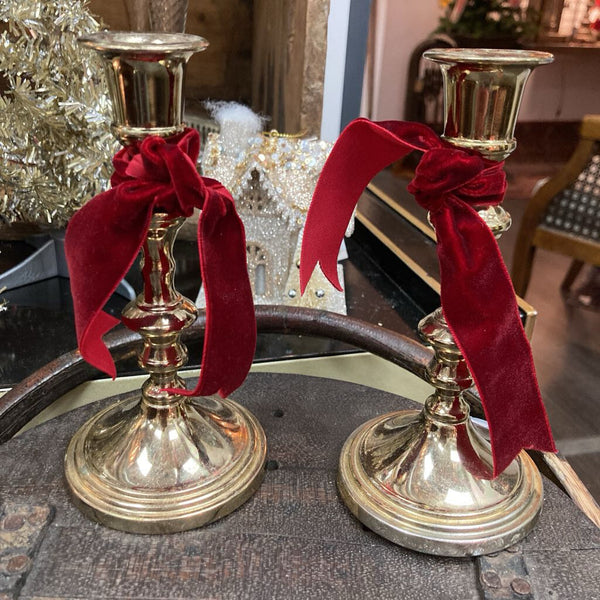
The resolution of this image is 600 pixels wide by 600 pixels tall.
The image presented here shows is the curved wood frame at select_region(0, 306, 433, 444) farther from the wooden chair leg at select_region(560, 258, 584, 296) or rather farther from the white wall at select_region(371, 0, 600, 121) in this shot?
the white wall at select_region(371, 0, 600, 121)

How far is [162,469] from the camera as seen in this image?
448mm

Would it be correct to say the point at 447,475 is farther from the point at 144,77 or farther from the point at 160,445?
the point at 144,77

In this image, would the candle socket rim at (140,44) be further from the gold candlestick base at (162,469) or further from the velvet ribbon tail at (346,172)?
the gold candlestick base at (162,469)

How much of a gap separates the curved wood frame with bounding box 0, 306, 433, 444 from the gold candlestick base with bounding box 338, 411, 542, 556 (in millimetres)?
145

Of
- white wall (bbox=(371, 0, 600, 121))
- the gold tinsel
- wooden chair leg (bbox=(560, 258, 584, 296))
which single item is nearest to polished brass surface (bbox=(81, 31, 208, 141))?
the gold tinsel

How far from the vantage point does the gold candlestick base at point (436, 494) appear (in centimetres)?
43

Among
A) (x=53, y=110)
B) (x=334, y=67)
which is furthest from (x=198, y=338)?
(x=334, y=67)

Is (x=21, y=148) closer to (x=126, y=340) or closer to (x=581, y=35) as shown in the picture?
(x=126, y=340)

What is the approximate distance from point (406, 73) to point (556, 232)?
1.64m

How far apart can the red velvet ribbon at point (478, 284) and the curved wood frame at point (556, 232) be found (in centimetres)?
115

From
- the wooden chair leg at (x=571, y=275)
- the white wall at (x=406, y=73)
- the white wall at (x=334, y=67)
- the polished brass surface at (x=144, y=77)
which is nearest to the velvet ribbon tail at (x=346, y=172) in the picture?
the polished brass surface at (x=144, y=77)

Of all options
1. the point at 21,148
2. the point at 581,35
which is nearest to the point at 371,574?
the point at 21,148

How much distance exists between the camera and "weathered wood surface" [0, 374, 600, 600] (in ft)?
1.35

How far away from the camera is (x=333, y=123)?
111cm
